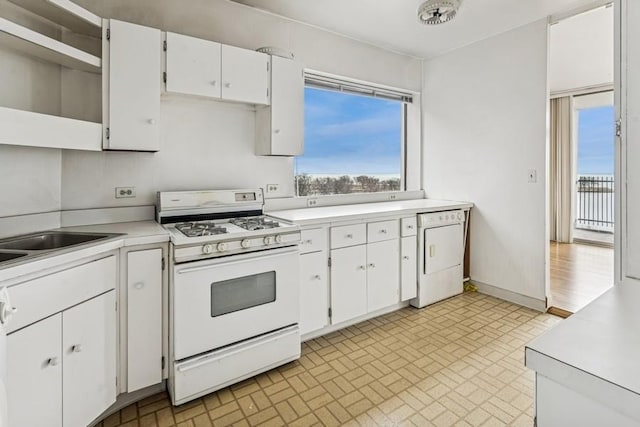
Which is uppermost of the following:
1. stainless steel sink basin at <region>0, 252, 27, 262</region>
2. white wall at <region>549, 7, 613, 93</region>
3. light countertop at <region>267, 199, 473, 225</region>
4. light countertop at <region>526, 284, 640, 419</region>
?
white wall at <region>549, 7, 613, 93</region>

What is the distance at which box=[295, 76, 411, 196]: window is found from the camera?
329cm

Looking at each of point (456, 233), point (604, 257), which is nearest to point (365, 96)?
point (456, 233)

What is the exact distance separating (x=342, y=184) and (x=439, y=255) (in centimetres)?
119

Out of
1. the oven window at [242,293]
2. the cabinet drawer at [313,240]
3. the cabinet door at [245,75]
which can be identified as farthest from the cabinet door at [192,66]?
the oven window at [242,293]

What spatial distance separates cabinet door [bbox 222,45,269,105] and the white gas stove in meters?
0.71

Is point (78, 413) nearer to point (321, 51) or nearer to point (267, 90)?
point (267, 90)

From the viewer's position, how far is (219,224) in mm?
2361

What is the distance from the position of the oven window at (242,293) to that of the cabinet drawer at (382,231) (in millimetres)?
975

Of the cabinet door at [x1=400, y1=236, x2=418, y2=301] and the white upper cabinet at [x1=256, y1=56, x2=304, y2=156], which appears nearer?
the white upper cabinet at [x1=256, y1=56, x2=304, y2=156]

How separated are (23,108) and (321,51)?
230 centimetres

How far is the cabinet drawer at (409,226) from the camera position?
3.01m

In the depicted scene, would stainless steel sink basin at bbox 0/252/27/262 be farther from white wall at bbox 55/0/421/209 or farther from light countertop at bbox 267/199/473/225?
light countertop at bbox 267/199/473/225

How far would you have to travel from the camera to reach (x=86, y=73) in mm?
2156

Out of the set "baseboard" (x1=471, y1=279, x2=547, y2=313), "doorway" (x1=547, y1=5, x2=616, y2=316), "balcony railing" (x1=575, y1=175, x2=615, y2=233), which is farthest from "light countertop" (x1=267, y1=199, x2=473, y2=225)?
"balcony railing" (x1=575, y1=175, x2=615, y2=233)
